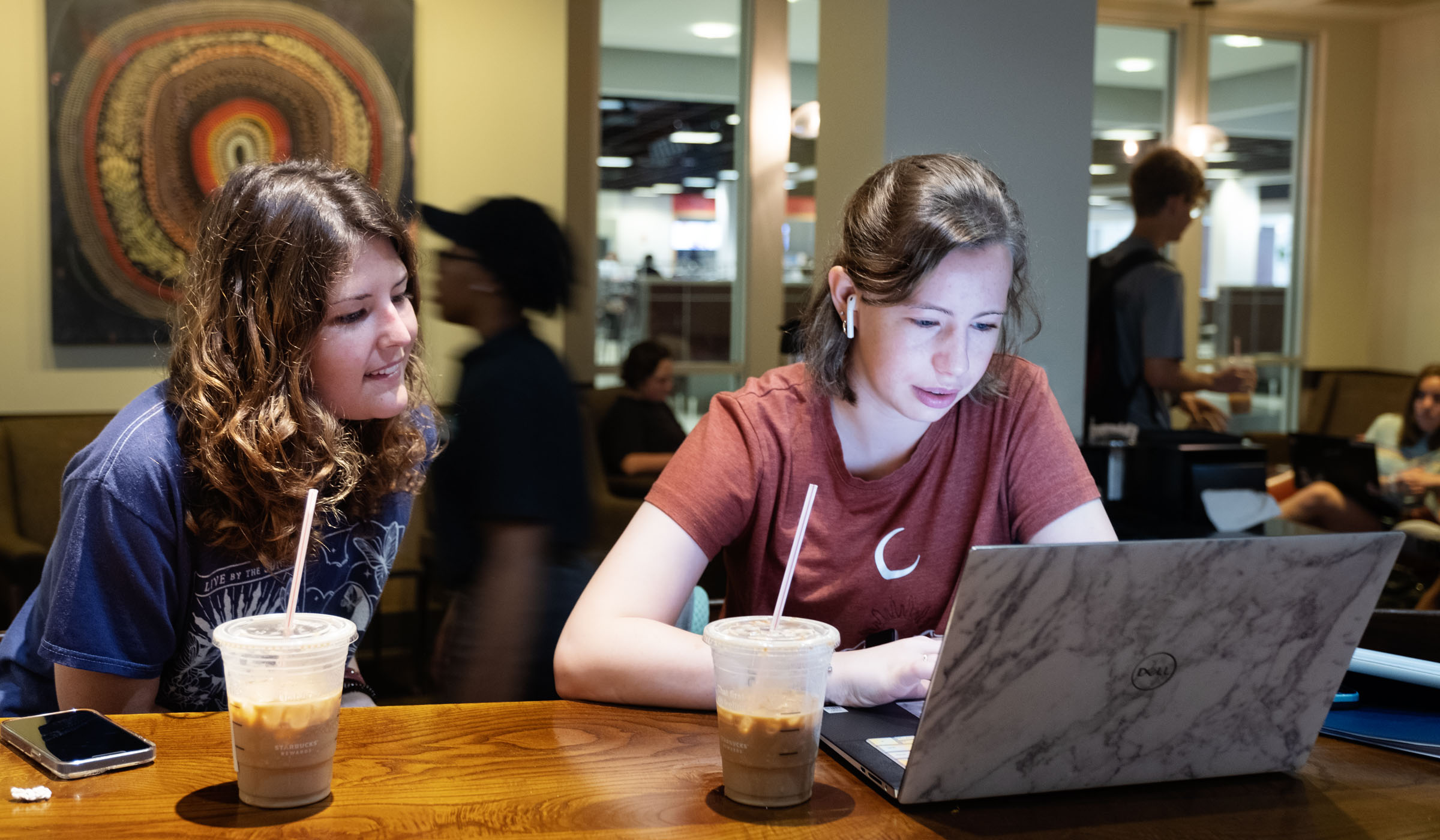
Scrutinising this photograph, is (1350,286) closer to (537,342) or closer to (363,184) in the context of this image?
(537,342)

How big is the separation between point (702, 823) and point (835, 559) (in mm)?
638

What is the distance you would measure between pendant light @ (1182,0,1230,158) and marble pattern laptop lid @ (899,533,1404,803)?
640 centimetres

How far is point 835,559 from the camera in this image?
1472 millimetres

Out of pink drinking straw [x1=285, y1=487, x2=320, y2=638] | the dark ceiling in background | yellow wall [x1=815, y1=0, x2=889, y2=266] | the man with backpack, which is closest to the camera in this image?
pink drinking straw [x1=285, y1=487, x2=320, y2=638]

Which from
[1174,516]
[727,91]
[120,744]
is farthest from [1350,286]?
[120,744]

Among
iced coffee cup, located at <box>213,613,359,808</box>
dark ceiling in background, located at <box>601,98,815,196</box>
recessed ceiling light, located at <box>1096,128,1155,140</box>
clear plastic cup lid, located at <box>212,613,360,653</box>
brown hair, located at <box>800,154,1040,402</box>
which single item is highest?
recessed ceiling light, located at <box>1096,128,1155,140</box>

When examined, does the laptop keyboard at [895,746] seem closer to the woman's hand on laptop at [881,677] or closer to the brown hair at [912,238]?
the woman's hand on laptop at [881,677]

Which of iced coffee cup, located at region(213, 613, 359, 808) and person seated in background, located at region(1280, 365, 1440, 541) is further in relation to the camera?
person seated in background, located at region(1280, 365, 1440, 541)

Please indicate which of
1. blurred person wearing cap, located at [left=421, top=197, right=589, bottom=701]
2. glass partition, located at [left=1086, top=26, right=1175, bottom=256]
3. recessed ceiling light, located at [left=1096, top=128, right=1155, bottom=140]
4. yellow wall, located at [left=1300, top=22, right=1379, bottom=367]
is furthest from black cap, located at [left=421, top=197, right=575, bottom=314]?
yellow wall, located at [left=1300, top=22, right=1379, bottom=367]

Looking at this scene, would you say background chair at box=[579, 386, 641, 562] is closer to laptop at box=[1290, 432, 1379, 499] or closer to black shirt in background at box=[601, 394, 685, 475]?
black shirt in background at box=[601, 394, 685, 475]

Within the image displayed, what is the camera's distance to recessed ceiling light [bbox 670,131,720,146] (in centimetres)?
515

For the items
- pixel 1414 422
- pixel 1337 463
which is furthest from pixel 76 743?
pixel 1414 422

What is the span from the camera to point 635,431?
4.35 meters

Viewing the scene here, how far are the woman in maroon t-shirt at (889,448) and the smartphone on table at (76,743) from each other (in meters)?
0.49
